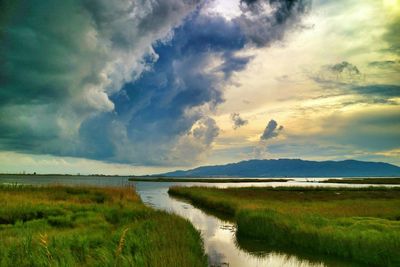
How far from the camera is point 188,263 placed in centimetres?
1065

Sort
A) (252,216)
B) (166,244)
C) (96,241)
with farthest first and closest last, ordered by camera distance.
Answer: (252,216)
(96,241)
(166,244)

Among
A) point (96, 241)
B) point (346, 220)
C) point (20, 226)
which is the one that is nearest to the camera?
point (96, 241)

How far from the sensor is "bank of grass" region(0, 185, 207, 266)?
34.0 ft

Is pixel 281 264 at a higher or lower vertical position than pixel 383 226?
lower

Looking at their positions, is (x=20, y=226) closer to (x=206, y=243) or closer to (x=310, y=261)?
(x=206, y=243)

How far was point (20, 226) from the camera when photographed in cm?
1923

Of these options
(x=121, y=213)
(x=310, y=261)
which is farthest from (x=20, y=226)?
(x=310, y=261)

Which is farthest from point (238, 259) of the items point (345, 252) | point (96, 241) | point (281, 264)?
point (96, 241)

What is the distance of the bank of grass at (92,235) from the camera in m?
10.4

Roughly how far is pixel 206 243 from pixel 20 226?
442 inches

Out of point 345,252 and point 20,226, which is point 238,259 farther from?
point 20,226

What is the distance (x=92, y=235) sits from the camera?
1588cm

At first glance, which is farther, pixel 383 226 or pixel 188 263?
pixel 383 226

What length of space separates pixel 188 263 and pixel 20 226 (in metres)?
13.2
